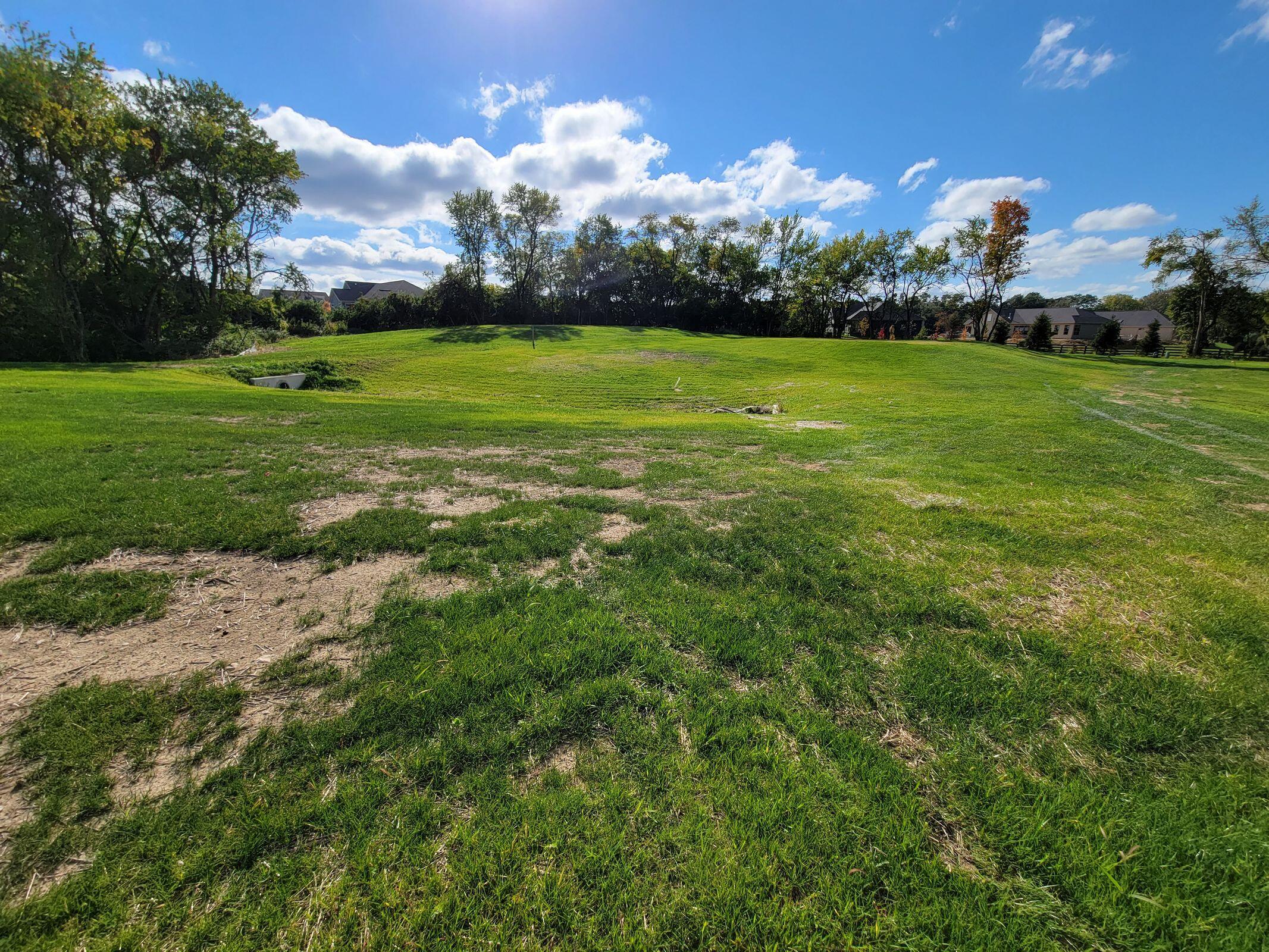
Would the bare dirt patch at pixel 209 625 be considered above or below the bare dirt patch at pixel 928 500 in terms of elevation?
below

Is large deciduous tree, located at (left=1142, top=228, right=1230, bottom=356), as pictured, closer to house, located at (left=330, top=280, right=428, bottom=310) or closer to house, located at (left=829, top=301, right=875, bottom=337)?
house, located at (left=829, top=301, right=875, bottom=337)

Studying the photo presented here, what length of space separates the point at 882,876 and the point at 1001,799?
0.94 metres

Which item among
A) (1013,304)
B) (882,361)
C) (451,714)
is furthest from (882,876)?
(1013,304)

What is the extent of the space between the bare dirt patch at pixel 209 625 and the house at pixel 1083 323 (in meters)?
101

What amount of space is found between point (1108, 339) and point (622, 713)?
7493 centimetres

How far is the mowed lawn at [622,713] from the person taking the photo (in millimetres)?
2010

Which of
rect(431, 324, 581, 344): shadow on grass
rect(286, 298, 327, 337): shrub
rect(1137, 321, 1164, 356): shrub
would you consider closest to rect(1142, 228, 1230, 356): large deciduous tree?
rect(1137, 321, 1164, 356): shrub

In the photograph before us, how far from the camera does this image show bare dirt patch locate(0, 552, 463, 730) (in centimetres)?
325

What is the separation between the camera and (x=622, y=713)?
3.04 m

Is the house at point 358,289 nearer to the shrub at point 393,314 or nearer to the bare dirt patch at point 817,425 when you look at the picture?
the shrub at point 393,314

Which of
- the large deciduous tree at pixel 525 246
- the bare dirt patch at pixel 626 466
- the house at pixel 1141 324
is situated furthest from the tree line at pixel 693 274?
the bare dirt patch at pixel 626 466

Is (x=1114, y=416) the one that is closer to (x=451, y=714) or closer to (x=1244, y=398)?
(x=1244, y=398)

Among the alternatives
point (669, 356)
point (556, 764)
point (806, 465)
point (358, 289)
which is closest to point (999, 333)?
point (669, 356)

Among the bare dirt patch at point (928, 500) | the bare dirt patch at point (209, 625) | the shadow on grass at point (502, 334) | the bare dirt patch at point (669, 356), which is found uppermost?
the shadow on grass at point (502, 334)
